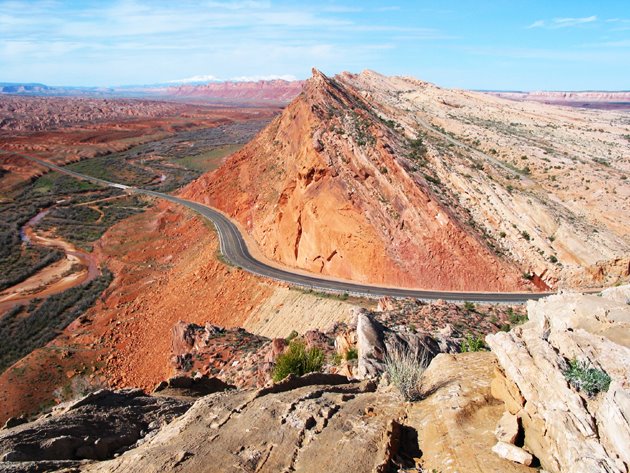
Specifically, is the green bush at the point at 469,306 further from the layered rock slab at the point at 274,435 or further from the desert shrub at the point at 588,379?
the desert shrub at the point at 588,379

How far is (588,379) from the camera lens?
27.9 ft

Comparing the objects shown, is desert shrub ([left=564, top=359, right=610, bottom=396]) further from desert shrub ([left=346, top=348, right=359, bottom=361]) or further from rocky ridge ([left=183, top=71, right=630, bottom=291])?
rocky ridge ([left=183, top=71, right=630, bottom=291])

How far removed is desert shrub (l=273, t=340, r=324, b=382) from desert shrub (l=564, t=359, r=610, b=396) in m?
10.3

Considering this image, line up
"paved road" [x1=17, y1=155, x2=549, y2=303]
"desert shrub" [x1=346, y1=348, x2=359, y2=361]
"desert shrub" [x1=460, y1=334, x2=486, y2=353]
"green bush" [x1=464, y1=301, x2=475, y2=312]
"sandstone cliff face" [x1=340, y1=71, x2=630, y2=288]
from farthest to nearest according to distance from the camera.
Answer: "sandstone cliff face" [x1=340, y1=71, x2=630, y2=288], "paved road" [x1=17, y1=155, x2=549, y2=303], "green bush" [x1=464, y1=301, x2=475, y2=312], "desert shrub" [x1=346, y1=348, x2=359, y2=361], "desert shrub" [x1=460, y1=334, x2=486, y2=353]

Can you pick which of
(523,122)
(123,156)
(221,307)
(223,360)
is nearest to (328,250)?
(221,307)

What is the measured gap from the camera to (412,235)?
3800 cm

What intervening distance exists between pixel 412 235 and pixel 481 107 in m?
51.9

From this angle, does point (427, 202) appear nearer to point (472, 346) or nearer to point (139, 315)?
point (472, 346)

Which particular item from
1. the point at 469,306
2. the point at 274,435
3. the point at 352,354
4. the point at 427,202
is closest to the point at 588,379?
the point at 274,435

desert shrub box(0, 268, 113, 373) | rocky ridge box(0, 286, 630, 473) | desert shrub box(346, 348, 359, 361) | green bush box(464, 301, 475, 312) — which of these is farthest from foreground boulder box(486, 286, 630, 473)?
desert shrub box(0, 268, 113, 373)

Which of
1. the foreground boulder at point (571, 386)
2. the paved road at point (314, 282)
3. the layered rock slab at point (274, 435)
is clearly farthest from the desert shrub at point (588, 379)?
the paved road at point (314, 282)

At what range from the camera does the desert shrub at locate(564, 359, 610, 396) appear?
8414mm

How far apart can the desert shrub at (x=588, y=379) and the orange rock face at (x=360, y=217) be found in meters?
27.6

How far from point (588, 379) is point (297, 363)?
11.1 meters
